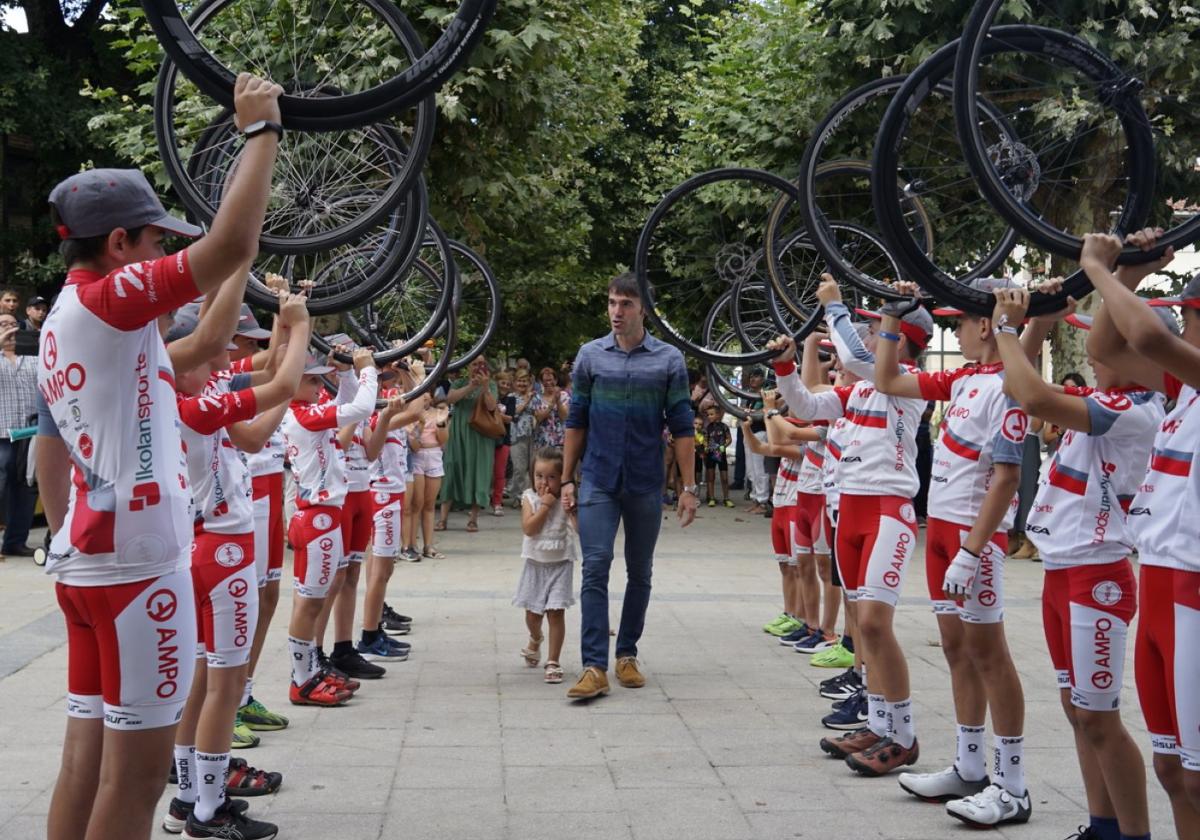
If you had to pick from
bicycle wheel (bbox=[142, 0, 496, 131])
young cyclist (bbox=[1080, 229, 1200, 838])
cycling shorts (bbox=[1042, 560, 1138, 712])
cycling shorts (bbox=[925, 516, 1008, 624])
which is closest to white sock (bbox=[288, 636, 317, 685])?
bicycle wheel (bbox=[142, 0, 496, 131])

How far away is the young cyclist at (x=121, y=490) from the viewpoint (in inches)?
131

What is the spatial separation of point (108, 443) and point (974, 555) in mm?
3415

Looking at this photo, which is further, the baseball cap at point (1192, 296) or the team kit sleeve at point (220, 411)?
the team kit sleeve at point (220, 411)

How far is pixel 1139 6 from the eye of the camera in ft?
34.4

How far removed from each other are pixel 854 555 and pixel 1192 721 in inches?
125

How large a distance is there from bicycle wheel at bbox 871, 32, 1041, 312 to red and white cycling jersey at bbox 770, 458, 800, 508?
198 centimetres

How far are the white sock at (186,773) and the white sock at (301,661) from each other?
231 centimetres

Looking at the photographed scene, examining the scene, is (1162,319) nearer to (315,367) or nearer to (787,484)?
(315,367)

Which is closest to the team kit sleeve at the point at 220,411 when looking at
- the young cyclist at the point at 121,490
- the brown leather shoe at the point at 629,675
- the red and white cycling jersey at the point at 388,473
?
the young cyclist at the point at 121,490

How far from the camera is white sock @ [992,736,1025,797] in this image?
537cm

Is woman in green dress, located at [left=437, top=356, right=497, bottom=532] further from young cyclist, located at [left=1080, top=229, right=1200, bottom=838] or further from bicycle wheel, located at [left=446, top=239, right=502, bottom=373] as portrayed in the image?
young cyclist, located at [left=1080, top=229, right=1200, bottom=838]

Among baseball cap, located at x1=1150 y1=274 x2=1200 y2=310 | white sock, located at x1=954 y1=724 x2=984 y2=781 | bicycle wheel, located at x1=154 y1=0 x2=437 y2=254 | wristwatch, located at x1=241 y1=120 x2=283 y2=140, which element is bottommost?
white sock, located at x1=954 y1=724 x2=984 y2=781

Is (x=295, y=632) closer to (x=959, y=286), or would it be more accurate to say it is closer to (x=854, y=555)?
(x=854, y=555)

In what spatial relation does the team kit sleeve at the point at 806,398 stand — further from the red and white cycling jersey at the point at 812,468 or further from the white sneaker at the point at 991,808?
the white sneaker at the point at 991,808
